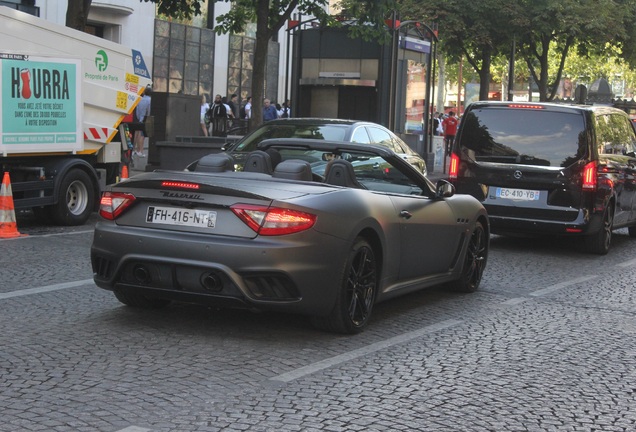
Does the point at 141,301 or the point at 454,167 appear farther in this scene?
the point at 454,167

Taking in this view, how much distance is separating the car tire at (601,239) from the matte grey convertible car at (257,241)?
244 inches

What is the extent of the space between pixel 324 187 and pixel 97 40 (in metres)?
8.38

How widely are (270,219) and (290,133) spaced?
6636mm

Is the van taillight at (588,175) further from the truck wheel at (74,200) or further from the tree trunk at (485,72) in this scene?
the tree trunk at (485,72)

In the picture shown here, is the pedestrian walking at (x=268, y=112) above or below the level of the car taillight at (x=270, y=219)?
above

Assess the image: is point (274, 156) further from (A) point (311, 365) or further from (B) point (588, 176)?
(B) point (588, 176)

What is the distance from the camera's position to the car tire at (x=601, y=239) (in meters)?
13.9

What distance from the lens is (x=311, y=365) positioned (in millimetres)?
6656

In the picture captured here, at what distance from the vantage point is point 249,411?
18.0 feet

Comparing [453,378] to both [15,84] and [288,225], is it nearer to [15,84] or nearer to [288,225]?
[288,225]

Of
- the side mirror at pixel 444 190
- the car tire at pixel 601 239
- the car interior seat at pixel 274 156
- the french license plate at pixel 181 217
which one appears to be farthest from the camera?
the car tire at pixel 601 239

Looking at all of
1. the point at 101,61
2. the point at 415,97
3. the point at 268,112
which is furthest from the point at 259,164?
the point at 268,112

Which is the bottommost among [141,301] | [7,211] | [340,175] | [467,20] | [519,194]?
[141,301]

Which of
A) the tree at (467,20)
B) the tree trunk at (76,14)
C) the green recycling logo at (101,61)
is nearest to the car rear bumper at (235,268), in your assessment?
the green recycling logo at (101,61)
